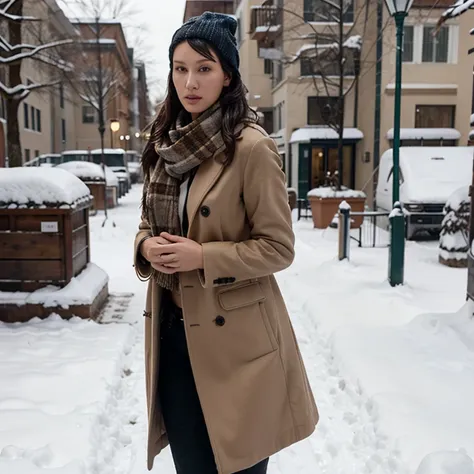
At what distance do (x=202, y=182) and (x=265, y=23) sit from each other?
29743 millimetres

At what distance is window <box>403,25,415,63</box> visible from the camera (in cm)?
2225

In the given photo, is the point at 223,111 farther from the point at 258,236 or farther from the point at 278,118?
the point at 278,118

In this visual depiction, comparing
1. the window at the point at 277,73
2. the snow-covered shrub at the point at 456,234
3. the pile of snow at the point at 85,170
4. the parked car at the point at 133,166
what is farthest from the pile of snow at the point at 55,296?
the parked car at the point at 133,166

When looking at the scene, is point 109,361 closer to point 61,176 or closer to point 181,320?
point 61,176

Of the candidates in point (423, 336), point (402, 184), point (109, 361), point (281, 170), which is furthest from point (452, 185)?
point (281, 170)

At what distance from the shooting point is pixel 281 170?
2.11 metres

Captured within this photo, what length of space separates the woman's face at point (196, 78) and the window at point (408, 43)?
22.3 m

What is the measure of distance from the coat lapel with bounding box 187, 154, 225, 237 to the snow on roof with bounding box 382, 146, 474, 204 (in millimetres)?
11885

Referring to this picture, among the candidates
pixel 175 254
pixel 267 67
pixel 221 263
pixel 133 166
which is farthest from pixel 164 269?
pixel 133 166

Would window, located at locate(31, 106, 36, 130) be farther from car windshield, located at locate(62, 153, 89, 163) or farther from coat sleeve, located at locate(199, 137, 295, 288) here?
coat sleeve, located at locate(199, 137, 295, 288)

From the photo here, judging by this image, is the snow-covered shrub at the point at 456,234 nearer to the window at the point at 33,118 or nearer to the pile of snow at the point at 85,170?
the pile of snow at the point at 85,170

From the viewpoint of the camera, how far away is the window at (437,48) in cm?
2256

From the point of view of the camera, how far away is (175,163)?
2131 mm

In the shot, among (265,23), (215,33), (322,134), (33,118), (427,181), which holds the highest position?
(265,23)
